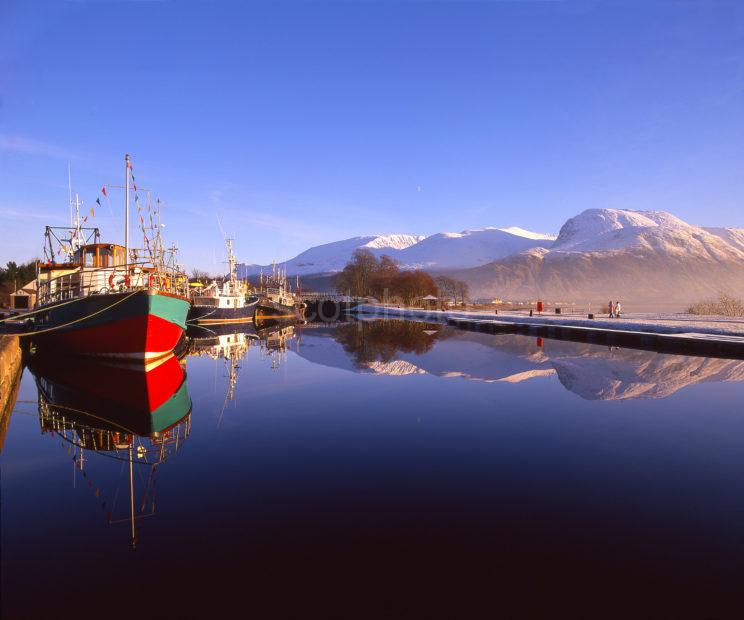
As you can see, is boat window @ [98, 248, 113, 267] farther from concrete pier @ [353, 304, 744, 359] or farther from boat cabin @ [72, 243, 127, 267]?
concrete pier @ [353, 304, 744, 359]

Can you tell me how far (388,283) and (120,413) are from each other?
109 meters

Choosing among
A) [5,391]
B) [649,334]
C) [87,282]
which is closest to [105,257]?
[87,282]

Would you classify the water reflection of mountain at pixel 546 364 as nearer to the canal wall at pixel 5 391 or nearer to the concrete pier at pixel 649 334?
the concrete pier at pixel 649 334

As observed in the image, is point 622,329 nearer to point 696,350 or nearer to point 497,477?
point 696,350

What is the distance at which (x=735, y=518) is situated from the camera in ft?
19.9

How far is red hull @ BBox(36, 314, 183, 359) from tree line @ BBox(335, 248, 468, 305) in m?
86.7

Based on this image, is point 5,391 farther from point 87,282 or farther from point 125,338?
point 87,282

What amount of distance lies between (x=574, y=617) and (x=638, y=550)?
1.70m

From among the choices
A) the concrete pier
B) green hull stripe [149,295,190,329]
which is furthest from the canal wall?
the concrete pier

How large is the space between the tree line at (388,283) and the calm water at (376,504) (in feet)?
309

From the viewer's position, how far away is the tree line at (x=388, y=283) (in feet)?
368

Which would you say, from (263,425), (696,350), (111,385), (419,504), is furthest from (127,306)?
(696,350)

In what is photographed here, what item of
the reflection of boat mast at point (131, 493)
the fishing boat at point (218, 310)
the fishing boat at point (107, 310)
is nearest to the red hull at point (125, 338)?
the fishing boat at point (107, 310)

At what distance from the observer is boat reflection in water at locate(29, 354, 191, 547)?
335 inches
